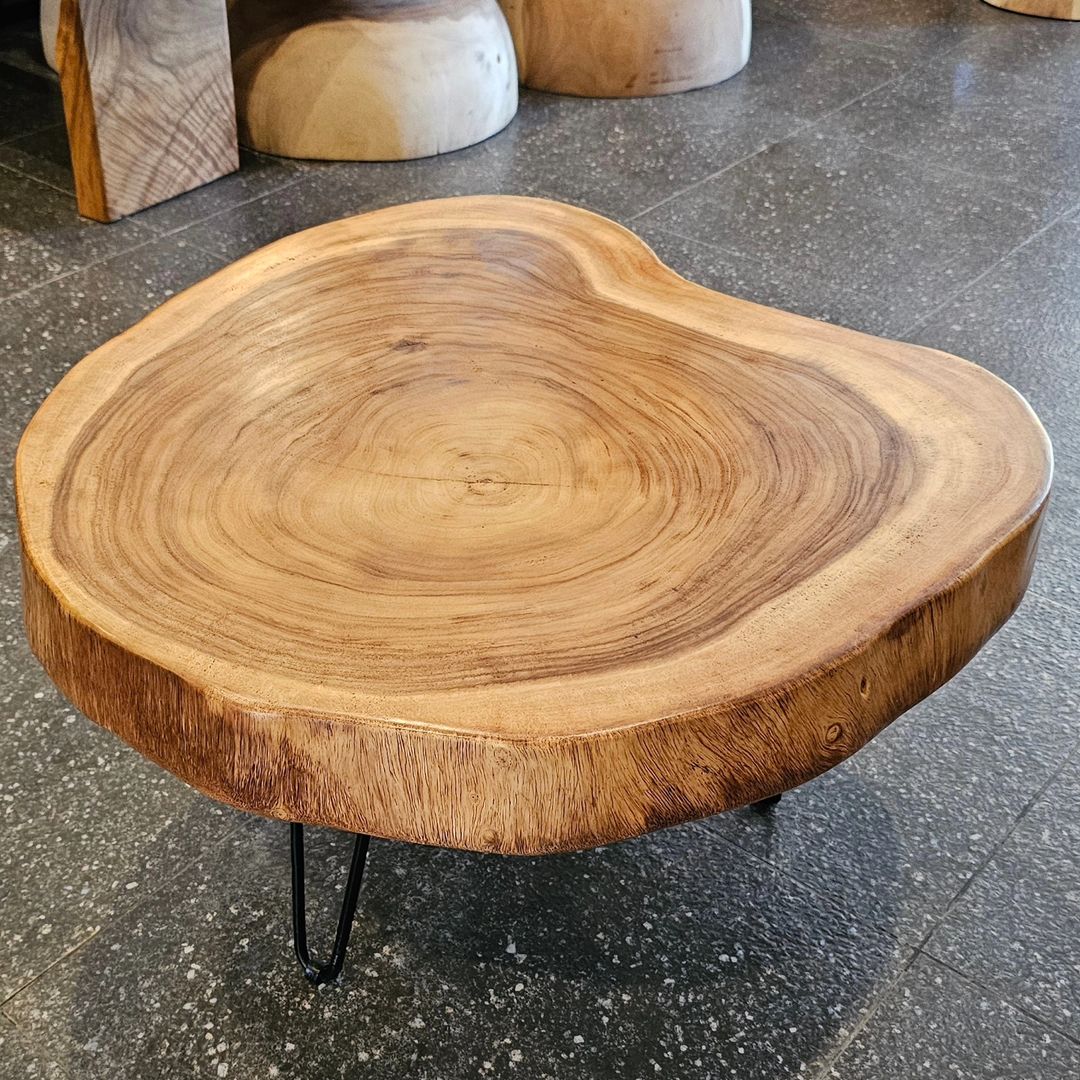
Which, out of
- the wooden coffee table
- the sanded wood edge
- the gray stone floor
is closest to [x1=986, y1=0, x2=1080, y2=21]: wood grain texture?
the gray stone floor

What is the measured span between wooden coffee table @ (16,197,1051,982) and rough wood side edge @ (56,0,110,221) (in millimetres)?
1033

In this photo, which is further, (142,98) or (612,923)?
(142,98)

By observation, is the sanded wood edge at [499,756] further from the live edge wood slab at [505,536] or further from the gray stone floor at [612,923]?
the gray stone floor at [612,923]

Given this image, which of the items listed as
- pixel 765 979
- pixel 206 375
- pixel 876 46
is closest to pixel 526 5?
pixel 876 46

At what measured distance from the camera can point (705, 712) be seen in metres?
0.69

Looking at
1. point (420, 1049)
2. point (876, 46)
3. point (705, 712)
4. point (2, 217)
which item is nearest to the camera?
point (705, 712)

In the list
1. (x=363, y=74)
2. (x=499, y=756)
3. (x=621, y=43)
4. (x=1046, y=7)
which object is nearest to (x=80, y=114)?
(x=363, y=74)

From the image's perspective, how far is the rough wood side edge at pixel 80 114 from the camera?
1.97 metres

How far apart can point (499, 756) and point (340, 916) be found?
0.38 m

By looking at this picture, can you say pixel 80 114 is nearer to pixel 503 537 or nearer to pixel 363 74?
pixel 363 74

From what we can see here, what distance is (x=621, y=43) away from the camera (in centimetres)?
264

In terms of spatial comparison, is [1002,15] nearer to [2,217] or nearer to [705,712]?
[2,217]

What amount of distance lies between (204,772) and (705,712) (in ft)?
0.90

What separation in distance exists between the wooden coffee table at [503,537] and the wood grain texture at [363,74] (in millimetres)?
1261
